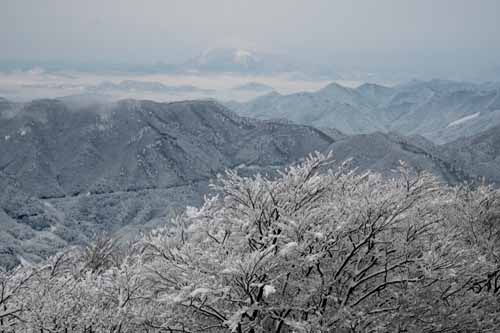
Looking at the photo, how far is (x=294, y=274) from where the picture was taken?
46.9 feet

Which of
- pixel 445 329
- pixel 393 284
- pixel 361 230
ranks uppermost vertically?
pixel 361 230

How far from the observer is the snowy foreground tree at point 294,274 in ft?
41.9

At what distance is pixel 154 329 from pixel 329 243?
6.16m

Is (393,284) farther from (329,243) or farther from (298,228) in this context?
(298,228)

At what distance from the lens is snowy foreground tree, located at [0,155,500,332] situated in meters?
12.8

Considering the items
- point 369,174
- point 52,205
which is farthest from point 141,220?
point 369,174

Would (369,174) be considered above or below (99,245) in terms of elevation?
above

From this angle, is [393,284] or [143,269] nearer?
[143,269]

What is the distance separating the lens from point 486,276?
1722 cm

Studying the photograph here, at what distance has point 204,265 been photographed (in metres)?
12.8

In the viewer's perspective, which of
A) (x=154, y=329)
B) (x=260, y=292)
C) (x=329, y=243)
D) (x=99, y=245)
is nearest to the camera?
(x=260, y=292)

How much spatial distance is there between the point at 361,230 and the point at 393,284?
289cm

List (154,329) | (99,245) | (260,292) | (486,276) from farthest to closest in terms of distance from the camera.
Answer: (99,245) < (486,276) < (154,329) < (260,292)

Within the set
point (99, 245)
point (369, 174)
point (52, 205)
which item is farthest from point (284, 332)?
point (52, 205)
